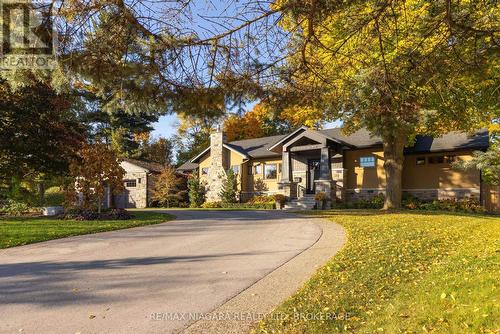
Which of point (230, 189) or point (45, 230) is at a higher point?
point (230, 189)

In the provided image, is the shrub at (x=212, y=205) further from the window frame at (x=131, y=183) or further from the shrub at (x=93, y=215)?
the shrub at (x=93, y=215)

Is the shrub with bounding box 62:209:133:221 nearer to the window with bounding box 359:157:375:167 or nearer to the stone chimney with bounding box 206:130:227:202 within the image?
the stone chimney with bounding box 206:130:227:202

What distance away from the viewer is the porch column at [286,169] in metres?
25.1

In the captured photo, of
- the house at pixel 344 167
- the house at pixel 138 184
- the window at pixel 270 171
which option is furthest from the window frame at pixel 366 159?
the house at pixel 138 184

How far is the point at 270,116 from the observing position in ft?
19.0

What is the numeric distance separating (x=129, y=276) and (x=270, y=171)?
22045mm

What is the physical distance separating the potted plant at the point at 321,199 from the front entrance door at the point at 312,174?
2.85m

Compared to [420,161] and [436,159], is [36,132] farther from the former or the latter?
[436,159]

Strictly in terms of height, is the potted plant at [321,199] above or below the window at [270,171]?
below

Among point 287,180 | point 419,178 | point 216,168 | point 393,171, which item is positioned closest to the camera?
point 393,171

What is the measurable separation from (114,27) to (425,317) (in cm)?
505

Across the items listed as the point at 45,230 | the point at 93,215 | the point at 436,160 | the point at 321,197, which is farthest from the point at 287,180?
the point at 45,230

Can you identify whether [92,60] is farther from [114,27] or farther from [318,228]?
[318,228]

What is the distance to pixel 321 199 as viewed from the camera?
22641 millimetres
